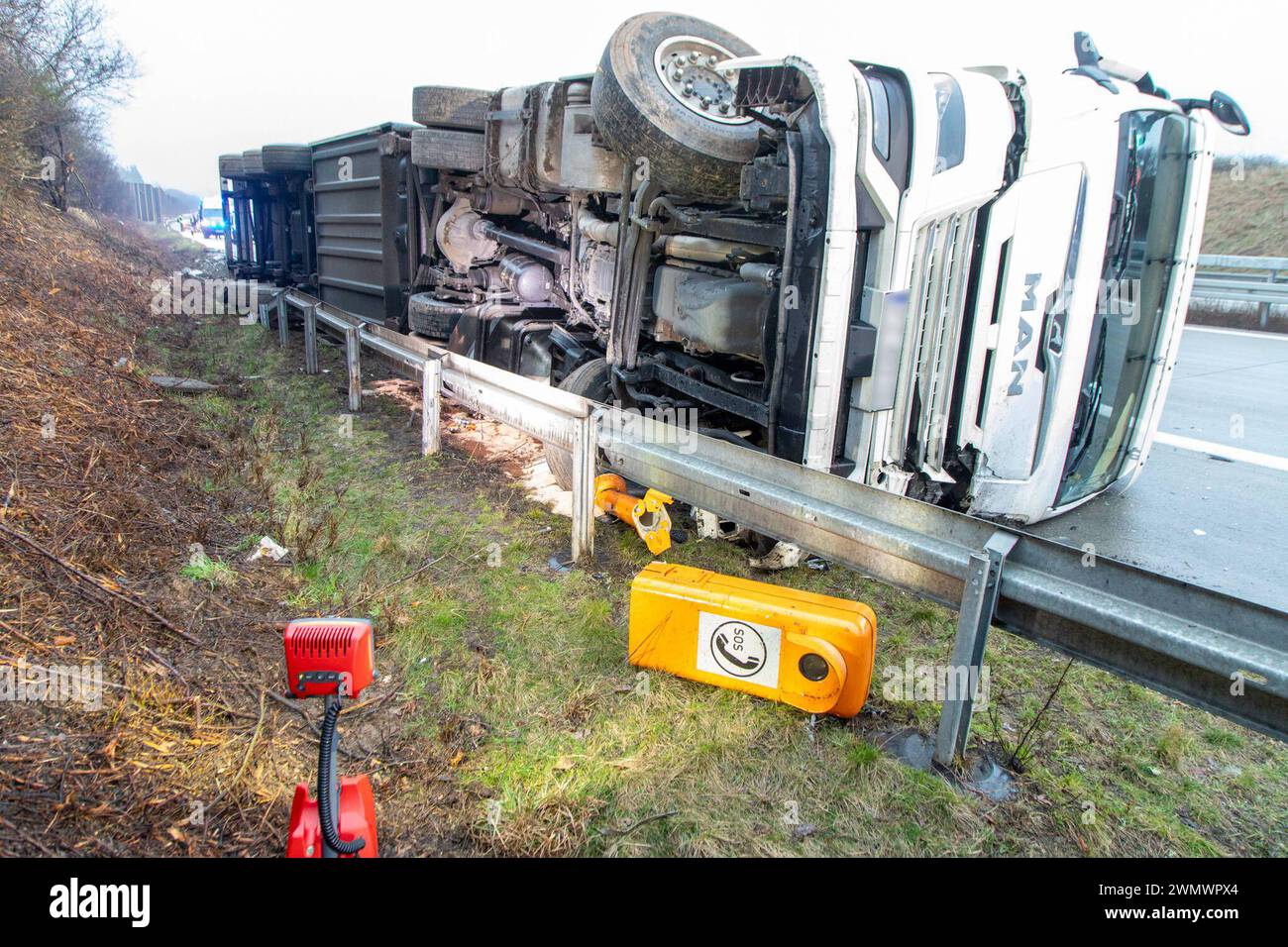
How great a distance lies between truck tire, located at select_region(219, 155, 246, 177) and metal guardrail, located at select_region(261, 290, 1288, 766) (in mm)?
12973

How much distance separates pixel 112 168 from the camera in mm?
40156

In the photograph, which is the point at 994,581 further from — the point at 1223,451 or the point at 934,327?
the point at 1223,451

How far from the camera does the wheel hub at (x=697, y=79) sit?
4273 millimetres

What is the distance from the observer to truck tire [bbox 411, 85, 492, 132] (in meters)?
6.99

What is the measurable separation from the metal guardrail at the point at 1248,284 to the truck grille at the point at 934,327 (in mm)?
10110

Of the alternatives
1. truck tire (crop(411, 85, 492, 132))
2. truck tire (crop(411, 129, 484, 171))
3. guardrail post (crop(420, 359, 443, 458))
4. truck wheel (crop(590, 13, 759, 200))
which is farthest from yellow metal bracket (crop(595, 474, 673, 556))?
truck tire (crop(411, 85, 492, 132))

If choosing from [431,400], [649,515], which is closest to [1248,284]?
[649,515]

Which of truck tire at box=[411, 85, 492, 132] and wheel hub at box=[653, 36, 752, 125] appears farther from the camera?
truck tire at box=[411, 85, 492, 132]

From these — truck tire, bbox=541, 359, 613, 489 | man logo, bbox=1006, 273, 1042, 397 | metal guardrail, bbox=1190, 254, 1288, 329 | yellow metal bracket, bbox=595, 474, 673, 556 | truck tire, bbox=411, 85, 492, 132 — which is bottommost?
yellow metal bracket, bbox=595, 474, 673, 556

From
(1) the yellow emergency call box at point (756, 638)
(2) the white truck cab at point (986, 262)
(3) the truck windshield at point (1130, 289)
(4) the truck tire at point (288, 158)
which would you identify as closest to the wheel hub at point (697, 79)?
(2) the white truck cab at point (986, 262)
